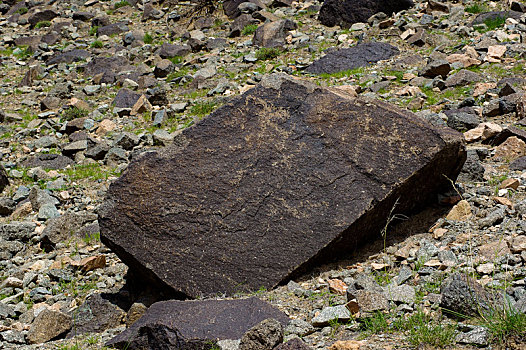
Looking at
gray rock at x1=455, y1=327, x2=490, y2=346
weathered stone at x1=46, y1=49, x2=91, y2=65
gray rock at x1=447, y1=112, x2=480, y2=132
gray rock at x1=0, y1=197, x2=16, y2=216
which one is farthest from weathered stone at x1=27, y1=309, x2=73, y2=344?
weathered stone at x1=46, y1=49, x2=91, y2=65

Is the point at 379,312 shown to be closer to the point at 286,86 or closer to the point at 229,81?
the point at 286,86

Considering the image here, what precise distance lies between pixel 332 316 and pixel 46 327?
7.53 ft

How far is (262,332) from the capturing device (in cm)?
309

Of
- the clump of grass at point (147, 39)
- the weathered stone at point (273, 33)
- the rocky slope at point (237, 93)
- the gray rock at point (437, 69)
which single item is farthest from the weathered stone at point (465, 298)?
the clump of grass at point (147, 39)

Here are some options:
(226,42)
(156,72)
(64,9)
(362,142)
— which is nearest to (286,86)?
(362,142)

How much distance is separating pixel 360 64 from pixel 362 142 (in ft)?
17.6

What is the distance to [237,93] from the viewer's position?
9602 millimetres

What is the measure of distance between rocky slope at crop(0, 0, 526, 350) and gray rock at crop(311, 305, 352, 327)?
1 cm

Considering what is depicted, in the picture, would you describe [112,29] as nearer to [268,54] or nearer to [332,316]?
[268,54]

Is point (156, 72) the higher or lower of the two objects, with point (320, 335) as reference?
lower

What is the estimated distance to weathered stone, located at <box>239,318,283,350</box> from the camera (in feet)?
10.1

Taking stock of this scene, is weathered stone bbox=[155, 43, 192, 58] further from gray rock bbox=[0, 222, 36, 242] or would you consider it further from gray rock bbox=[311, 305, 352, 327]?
gray rock bbox=[311, 305, 352, 327]

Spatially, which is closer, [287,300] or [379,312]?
[379,312]

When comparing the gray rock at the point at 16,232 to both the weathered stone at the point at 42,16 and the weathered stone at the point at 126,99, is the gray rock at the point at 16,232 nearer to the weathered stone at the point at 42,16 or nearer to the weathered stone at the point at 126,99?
the weathered stone at the point at 126,99
